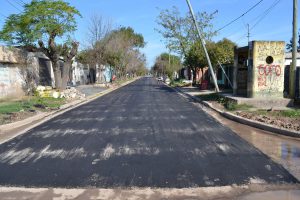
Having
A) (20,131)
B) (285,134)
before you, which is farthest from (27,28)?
(285,134)

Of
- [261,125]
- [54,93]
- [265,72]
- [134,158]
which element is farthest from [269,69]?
[54,93]

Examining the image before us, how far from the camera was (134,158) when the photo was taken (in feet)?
26.2

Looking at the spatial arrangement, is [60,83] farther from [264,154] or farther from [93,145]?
[264,154]

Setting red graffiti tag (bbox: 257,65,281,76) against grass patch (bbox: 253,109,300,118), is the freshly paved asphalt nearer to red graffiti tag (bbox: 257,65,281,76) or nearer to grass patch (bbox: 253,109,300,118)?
grass patch (bbox: 253,109,300,118)

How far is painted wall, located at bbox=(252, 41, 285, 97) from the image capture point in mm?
18203

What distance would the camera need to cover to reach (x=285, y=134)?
10.6m

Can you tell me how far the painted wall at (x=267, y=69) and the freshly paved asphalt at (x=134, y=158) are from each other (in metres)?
6.79

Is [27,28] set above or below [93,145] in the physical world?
above

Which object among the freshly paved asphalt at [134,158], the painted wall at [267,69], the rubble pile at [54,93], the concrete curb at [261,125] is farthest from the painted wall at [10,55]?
the painted wall at [267,69]

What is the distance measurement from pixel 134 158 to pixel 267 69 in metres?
12.3

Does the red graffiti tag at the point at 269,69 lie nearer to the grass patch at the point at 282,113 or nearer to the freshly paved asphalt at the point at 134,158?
the grass patch at the point at 282,113

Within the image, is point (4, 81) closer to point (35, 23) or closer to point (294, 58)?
point (35, 23)

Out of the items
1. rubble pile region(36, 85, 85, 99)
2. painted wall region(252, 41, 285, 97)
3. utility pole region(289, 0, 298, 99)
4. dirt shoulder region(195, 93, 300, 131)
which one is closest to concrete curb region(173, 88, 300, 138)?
dirt shoulder region(195, 93, 300, 131)

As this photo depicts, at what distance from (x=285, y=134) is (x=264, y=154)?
8.72ft
